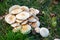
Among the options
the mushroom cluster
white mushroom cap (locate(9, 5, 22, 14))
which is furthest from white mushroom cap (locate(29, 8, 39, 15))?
white mushroom cap (locate(9, 5, 22, 14))

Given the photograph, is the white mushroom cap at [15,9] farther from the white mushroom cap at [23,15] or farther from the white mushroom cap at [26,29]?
the white mushroom cap at [26,29]

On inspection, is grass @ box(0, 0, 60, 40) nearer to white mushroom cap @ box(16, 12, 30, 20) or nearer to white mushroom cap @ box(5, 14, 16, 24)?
white mushroom cap @ box(5, 14, 16, 24)

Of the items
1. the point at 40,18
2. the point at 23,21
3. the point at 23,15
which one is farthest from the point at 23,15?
the point at 40,18

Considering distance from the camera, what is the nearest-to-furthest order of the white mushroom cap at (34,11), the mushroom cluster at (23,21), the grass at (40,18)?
1. the grass at (40,18)
2. the mushroom cluster at (23,21)
3. the white mushroom cap at (34,11)

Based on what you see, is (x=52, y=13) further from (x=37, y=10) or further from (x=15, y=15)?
(x=15, y=15)

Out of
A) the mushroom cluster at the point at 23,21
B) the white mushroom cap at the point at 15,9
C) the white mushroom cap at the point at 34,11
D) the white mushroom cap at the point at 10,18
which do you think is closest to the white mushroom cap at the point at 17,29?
the mushroom cluster at the point at 23,21

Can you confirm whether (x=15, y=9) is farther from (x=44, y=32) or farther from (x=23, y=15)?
(x=44, y=32)
